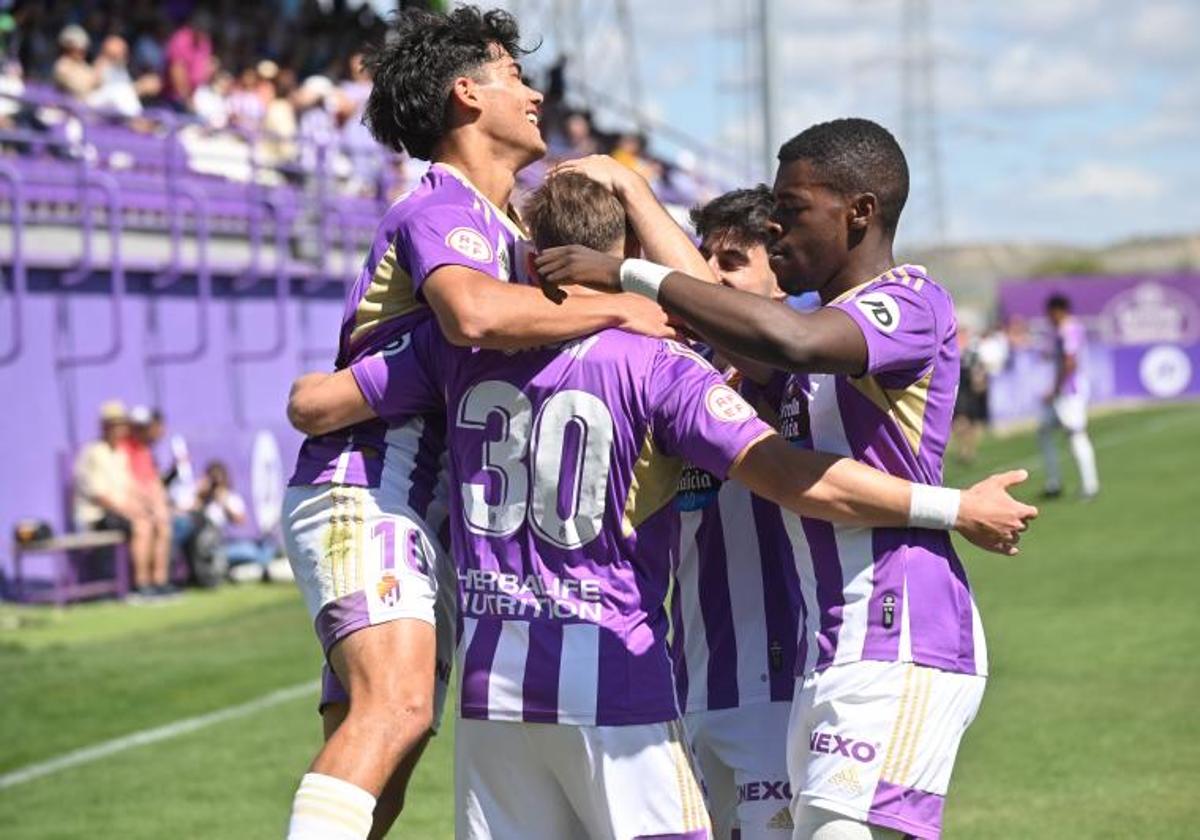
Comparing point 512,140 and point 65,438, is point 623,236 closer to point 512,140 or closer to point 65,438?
point 512,140

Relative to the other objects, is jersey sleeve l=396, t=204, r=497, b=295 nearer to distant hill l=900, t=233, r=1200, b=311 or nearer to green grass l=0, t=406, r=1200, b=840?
green grass l=0, t=406, r=1200, b=840

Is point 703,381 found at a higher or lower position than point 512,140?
lower

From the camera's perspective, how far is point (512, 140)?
186 inches

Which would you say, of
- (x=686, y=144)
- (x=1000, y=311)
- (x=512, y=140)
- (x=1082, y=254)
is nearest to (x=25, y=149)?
(x=512, y=140)

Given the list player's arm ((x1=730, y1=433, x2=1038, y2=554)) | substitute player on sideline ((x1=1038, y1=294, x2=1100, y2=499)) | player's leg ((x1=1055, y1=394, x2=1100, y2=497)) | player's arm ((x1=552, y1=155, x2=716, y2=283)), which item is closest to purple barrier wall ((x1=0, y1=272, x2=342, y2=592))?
substitute player on sideline ((x1=1038, y1=294, x2=1100, y2=499))

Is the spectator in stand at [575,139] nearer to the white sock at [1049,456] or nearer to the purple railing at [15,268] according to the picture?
the white sock at [1049,456]

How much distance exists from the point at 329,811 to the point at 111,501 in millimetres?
11954

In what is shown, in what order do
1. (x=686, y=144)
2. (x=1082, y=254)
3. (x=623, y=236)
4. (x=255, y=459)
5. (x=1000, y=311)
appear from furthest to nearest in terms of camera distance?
(x=1082, y=254) → (x=1000, y=311) → (x=686, y=144) → (x=255, y=459) → (x=623, y=236)

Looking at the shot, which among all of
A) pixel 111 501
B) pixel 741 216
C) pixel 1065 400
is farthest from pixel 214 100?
pixel 741 216

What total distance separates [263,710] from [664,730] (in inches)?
258

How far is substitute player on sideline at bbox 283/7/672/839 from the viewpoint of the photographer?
14.3 feet

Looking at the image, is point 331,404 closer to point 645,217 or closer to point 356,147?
point 645,217

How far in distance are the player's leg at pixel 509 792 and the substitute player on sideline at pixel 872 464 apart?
516mm

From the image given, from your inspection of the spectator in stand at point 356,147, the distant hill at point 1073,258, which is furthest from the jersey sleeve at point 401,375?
the distant hill at point 1073,258
